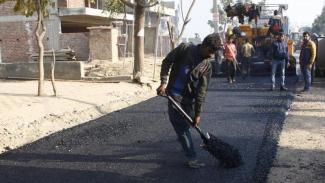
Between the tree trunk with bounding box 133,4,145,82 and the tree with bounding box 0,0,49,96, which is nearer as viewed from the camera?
the tree with bounding box 0,0,49,96

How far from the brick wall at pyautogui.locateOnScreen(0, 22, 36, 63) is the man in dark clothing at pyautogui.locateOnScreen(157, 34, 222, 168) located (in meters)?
18.0

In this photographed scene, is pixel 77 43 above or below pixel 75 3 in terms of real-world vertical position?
below

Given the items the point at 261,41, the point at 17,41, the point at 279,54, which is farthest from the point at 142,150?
the point at 17,41

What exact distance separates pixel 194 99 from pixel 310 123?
3.71m

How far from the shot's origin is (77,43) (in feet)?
72.5

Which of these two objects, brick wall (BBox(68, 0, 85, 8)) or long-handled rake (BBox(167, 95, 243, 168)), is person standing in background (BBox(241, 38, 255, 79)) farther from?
long-handled rake (BBox(167, 95, 243, 168))

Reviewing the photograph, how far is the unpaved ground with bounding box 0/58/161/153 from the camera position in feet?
27.7

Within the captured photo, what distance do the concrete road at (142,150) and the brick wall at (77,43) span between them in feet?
38.6

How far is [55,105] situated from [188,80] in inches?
225

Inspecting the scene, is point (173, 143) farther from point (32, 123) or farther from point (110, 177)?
point (32, 123)

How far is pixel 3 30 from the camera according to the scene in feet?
77.3

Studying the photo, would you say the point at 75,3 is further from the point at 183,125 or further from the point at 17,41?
the point at 183,125

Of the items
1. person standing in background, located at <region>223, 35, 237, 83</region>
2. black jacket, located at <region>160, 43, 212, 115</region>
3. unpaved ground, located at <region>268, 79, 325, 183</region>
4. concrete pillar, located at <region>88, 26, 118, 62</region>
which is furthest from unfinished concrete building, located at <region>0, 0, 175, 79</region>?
black jacket, located at <region>160, 43, 212, 115</region>

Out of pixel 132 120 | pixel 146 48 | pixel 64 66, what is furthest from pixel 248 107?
pixel 146 48
